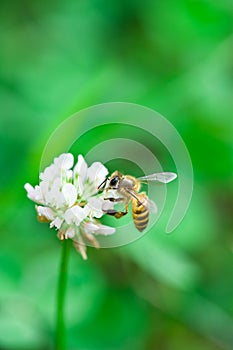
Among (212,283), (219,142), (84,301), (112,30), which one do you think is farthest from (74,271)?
(112,30)

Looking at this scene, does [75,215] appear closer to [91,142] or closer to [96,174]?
[96,174]

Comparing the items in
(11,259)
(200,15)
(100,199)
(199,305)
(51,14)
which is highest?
(51,14)

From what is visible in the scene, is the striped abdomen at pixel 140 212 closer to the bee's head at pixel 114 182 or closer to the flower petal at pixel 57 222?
the bee's head at pixel 114 182

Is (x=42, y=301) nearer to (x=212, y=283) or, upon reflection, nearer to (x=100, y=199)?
(x=212, y=283)

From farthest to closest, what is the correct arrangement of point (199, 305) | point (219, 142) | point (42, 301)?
1. point (219, 142)
2. point (199, 305)
3. point (42, 301)

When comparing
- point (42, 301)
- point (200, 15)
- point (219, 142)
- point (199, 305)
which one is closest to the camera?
point (42, 301)

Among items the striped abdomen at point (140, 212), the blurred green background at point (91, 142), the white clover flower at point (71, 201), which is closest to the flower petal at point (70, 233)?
the white clover flower at point (71, 201)

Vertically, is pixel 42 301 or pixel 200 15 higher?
pixel 200 15
